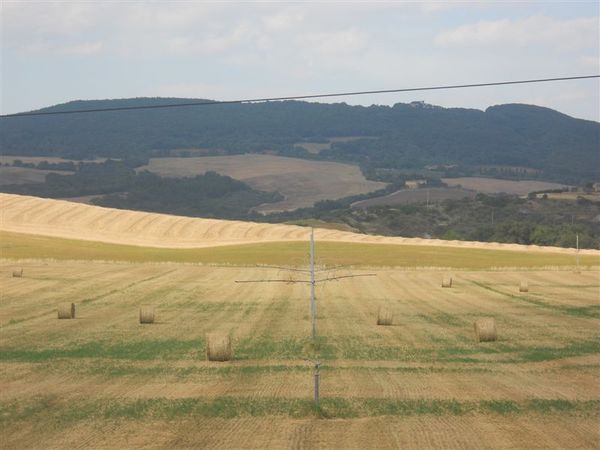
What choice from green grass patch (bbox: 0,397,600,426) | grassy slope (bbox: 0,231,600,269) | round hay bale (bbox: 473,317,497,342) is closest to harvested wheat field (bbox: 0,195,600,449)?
green grass patch (bbox: 0,397,600,426)

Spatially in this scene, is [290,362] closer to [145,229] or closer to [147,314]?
[147,314]

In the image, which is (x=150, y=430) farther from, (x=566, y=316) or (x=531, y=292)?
(x=531, y=292)

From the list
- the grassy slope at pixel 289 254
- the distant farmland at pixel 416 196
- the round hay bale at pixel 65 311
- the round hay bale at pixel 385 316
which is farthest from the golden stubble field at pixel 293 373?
the distant farmland at pixel 416 196

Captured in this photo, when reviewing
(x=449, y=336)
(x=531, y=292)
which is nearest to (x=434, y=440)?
(x=449, y=336)

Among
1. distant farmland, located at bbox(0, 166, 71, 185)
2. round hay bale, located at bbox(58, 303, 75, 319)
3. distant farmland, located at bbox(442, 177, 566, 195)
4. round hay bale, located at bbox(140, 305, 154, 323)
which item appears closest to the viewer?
round hay bale, located at bbox(140, 305, 154, 323)

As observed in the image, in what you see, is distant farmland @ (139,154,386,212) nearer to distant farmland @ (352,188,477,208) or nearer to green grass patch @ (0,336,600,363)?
distant farmland @ (352,188,477,208)
